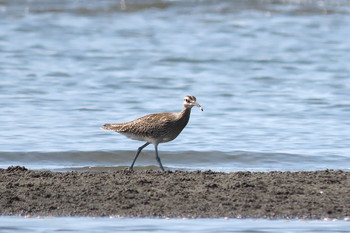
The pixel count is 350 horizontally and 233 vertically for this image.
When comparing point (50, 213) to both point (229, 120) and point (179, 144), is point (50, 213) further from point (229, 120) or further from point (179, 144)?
point (229, 120)

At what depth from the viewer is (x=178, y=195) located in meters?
8.90

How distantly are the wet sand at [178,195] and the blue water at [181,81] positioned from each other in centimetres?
63

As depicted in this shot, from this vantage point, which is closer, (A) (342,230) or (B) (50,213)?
(A) (342,230)

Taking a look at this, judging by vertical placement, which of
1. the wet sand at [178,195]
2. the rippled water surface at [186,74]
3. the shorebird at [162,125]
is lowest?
the rippled water surface at [186,74]

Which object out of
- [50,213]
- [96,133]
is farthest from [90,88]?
[50,213]

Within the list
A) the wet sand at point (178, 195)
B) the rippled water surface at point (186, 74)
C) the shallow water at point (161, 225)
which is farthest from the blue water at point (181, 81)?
the wet sand at point (178, 195)

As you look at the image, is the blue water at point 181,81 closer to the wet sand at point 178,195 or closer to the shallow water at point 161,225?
the shallow water at point 161,225

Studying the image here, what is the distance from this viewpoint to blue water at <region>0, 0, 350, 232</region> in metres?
12.3

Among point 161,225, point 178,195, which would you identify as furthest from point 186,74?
point 161,225

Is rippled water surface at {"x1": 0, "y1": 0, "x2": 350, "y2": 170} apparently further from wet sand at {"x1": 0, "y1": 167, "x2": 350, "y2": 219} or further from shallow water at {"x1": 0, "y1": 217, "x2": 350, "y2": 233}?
shallow water at {"x1": 0, "y1": 217, "x2": 350, "y2": 233}

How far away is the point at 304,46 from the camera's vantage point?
2552cm

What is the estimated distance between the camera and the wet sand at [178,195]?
8.44m

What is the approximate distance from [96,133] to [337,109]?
15.6 ft

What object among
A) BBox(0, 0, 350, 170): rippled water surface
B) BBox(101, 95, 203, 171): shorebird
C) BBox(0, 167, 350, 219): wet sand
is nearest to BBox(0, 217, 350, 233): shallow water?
BBox(0, 167, 350, 219): wet sand
